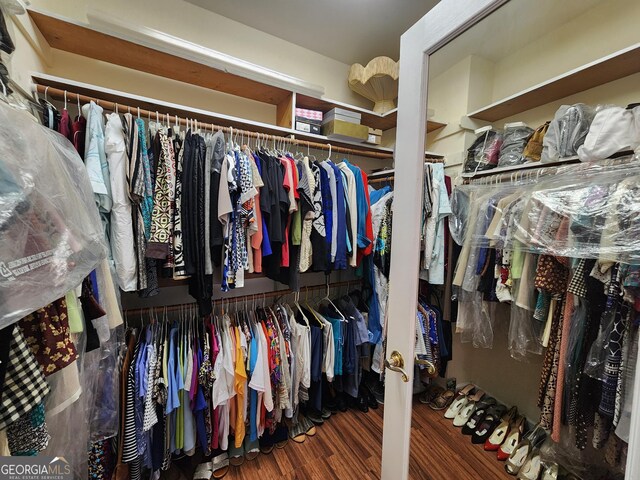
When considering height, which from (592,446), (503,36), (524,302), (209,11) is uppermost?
(209,11)

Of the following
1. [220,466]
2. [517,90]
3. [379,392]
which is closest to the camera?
[517,90]

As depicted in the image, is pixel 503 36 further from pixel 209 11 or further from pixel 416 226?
pixel 209 11

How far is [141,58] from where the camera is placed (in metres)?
1.41

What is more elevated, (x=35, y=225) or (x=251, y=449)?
(x=35, y=225)

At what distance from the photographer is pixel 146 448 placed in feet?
3.96

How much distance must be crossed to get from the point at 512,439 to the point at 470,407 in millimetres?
176

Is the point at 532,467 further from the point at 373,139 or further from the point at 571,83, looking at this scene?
the point at 373,139

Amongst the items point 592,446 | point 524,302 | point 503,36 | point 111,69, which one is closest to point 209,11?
point 111,69

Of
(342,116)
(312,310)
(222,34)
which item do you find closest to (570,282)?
(312,310)

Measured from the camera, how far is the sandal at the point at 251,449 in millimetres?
1539

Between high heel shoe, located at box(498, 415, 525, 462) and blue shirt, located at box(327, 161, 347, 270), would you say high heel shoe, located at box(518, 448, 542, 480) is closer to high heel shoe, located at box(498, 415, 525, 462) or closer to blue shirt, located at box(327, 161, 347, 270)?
high heel shoe, located at box(498, 415, 525, 462)

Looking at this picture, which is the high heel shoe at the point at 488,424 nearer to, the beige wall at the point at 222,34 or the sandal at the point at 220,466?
the sandal at the point at 220,466

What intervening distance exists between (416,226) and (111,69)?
1879 millimetres

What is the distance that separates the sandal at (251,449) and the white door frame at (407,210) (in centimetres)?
95
